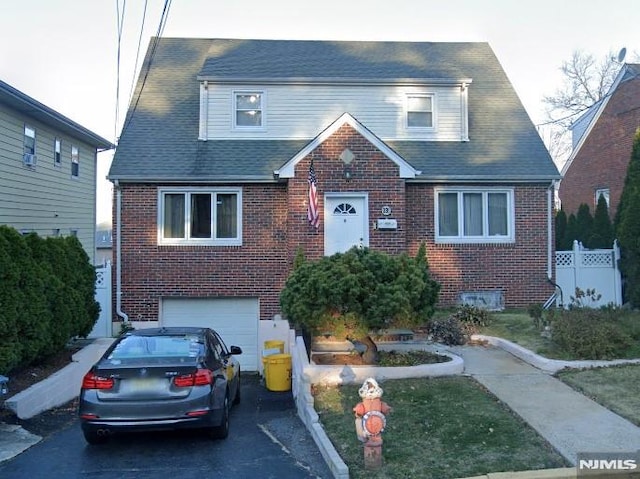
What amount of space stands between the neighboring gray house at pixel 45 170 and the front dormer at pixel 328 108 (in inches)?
196

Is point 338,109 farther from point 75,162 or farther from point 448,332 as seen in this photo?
A: point 75,162

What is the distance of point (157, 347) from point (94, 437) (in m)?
1.23

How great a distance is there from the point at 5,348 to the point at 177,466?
11.4 ft

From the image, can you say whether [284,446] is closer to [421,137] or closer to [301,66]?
[421,137]

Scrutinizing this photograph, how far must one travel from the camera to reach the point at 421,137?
16.9 metres

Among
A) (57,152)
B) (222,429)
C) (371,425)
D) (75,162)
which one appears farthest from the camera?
(75,162)

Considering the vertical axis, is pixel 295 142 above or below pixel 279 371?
above

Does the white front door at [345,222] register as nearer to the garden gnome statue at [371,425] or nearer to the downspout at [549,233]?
the downspout at [549,233]

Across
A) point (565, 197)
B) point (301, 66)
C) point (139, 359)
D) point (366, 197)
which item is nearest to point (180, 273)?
point (366, 197)

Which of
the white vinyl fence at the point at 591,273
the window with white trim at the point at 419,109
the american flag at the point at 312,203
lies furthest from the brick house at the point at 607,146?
the american flag at the point at 312,203

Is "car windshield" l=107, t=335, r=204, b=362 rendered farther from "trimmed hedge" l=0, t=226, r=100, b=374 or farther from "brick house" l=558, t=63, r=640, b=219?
"brick house" l=558, t=63, r=640, b=219

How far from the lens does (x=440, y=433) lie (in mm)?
6922

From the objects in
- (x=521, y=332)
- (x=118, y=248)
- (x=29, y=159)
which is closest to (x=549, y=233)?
(x=521, y=332)

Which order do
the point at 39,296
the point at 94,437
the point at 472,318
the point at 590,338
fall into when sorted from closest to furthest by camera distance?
the point at 94,437, the point at 39,296, the point at 590,338, the point at 472,318
